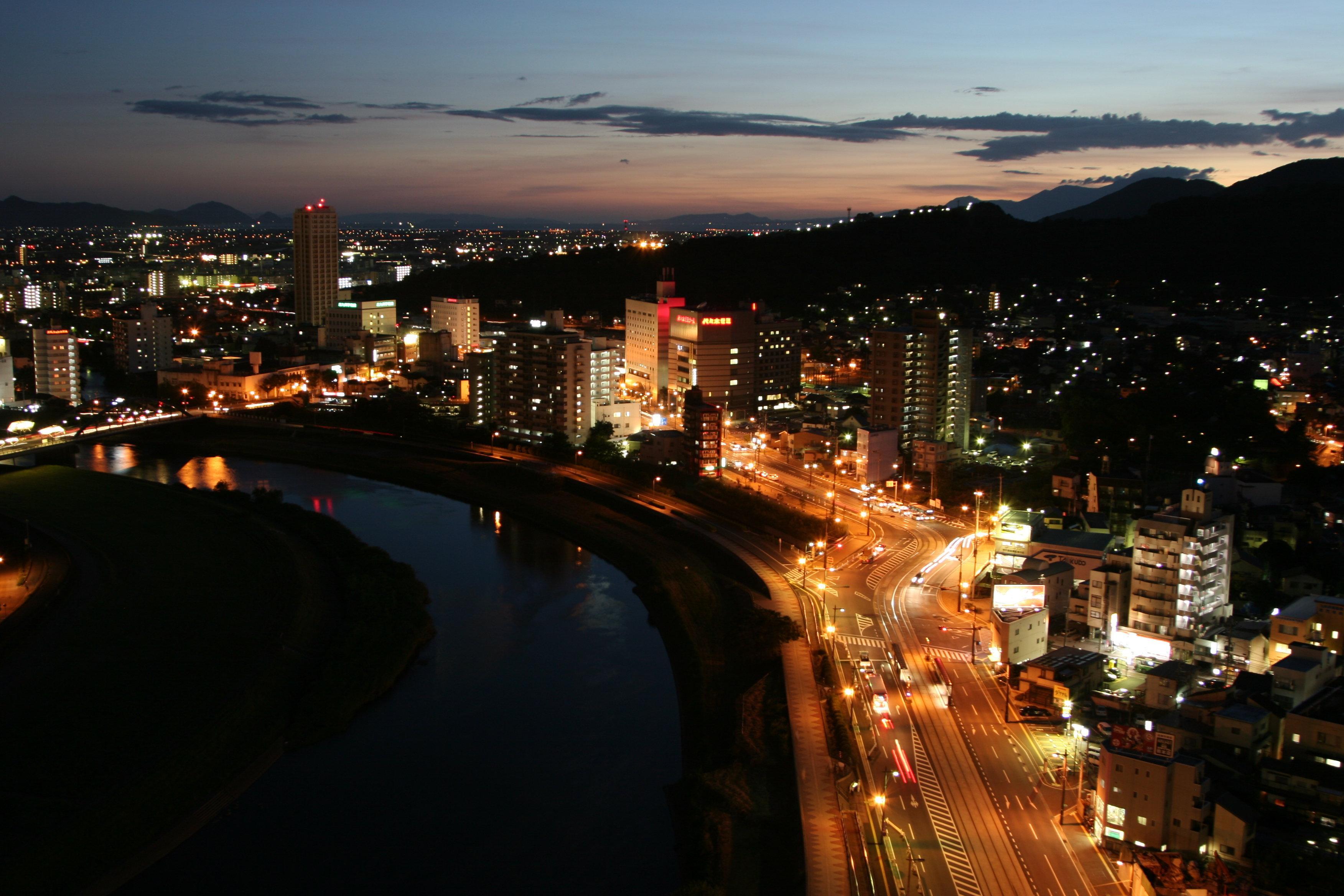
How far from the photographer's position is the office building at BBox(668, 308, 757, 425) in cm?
1708

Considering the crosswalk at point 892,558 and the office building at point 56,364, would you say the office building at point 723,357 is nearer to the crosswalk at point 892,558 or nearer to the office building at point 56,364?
the crosswalk at point 892,558

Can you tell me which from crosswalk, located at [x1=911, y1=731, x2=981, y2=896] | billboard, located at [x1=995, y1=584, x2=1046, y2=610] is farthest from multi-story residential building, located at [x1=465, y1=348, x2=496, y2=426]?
crosswalk, located at [x1=911, y1=731, x2=981, y2=896]

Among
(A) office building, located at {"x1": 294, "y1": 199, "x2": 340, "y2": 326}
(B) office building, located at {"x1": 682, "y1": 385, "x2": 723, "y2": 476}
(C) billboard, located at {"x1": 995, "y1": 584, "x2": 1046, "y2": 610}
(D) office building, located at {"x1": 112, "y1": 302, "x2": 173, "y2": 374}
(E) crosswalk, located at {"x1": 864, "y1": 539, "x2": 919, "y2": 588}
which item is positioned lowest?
(E) crosswalk, located at {"x1": 864, "y1": 539, "x2": 919, "y2": 588}

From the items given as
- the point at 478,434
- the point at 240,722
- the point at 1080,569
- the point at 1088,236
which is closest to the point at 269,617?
the point at 240,722

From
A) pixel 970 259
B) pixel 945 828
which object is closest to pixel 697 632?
pixel 945 828

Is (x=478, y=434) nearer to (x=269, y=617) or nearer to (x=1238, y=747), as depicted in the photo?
(x=269, y=617)

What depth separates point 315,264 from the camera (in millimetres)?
28219

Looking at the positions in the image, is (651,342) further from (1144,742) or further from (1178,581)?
(1144,742)

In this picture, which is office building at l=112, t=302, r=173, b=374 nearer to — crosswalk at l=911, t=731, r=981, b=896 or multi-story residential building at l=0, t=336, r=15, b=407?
multi-story residential building at l=0, t=336, r=15, b=407

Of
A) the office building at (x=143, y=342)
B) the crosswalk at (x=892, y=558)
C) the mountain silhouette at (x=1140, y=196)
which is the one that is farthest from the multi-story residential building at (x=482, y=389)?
the mountain silhouette at (x=1140, y=196)

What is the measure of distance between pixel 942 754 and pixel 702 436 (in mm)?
7356

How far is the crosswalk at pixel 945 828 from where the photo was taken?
5102 millimetres

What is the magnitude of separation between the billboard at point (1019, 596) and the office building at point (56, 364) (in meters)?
16.0

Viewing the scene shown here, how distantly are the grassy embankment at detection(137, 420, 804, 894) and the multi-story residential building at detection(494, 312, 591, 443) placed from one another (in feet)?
3.04
